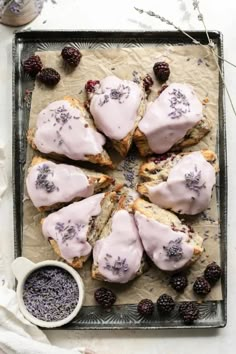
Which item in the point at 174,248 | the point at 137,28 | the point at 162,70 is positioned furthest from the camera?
the point at 137,28

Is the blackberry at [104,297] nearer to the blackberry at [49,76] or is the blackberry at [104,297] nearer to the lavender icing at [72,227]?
the lavender icing at [72,227]

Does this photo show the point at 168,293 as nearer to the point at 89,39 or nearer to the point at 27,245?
the point at 27,245

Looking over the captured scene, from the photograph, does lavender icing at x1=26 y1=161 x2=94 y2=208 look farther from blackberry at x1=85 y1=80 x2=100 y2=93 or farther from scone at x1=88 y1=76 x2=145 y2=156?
blackberry at x1=85 y1=80 x2=100 y2=93

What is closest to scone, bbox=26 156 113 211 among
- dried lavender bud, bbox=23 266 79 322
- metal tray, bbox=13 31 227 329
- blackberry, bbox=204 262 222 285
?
metal tray, bbox=13 31 227 329

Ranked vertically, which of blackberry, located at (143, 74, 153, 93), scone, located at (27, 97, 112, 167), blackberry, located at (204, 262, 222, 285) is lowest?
blackberry, located at (204, 262, 222, 285)

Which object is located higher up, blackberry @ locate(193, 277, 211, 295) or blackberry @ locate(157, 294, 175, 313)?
blackberry @ locate(193, 277, 211, 295)

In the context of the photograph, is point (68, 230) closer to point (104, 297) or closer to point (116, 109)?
point (104, 297)

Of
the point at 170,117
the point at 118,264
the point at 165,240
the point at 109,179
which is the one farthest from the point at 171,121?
the point at 118,264

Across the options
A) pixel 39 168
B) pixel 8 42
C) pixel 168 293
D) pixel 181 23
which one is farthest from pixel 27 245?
pixel 181 23
